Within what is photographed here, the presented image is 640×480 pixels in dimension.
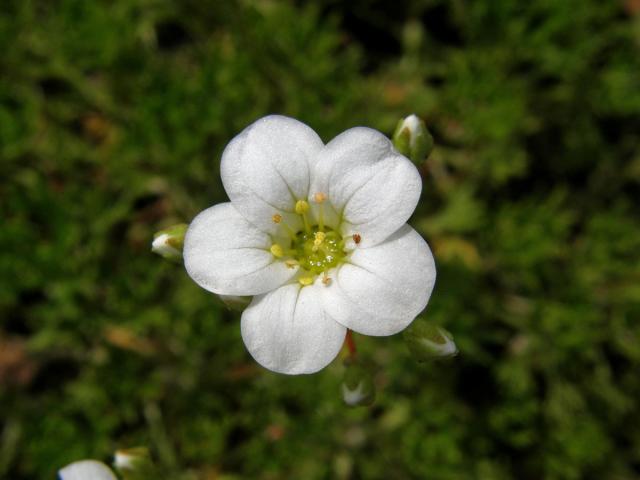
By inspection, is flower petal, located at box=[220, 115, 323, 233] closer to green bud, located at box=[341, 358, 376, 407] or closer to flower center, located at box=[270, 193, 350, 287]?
flower center, located at box=[270, 193, 350, 287]

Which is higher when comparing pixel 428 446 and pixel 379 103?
pixel 379 103

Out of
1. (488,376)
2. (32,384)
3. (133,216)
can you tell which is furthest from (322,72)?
(32,384)

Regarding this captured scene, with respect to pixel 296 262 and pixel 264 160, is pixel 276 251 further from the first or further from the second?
pixel 264 160

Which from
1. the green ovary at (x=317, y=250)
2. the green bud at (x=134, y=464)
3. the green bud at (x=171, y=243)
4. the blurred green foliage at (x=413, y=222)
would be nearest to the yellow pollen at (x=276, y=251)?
the green ovary at (x=317, y=250)

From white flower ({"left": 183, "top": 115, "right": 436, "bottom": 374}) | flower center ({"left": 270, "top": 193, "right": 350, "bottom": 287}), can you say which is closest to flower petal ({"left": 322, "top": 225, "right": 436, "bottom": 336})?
white flower ({"left": 183, "top": 115, "right": 436, "bottom": 374})

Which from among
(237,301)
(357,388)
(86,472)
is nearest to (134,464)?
(86,472)

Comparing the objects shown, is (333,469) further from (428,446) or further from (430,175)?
(430,175)

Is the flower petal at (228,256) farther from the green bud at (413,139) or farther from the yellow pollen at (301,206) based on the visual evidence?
the green bud at (413,139)

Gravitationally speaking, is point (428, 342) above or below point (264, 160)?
below
